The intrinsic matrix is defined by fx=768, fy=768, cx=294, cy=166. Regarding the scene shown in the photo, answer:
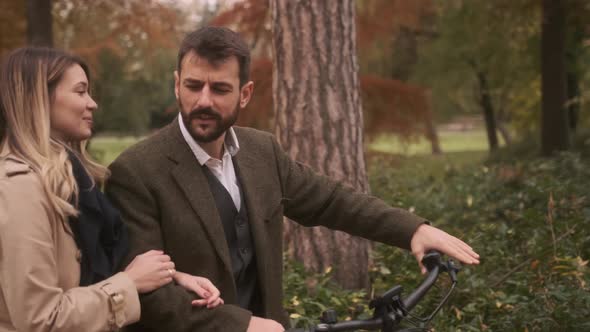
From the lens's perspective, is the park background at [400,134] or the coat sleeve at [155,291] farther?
the park background at [400,134]

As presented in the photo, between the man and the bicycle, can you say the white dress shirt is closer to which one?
the man

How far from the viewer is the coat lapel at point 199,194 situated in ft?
8.41

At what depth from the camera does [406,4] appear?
47.6 ft

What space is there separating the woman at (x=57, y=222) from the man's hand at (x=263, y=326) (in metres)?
0.13

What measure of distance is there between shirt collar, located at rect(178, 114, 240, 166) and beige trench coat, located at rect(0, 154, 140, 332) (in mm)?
579

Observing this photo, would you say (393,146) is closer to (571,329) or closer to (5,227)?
(571,329)

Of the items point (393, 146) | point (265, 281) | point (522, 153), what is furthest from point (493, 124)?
point (265, 281)

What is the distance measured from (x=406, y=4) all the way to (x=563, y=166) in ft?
22.3

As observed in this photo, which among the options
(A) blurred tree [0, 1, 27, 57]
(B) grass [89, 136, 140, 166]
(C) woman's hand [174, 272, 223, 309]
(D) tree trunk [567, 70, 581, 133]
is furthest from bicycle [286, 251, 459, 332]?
(D) tree trunk [567, 70, 581, 133]

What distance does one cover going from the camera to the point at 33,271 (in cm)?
210

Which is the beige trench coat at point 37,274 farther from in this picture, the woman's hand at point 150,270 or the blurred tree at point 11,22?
the blurred tree at point 11,22

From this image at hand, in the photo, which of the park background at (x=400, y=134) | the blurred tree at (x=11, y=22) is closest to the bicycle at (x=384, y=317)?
the park background at (x=400, y=134)

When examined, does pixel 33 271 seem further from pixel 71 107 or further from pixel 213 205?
pixel 213 205

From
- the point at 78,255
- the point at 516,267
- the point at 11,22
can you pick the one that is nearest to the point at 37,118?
the point at 78,255
